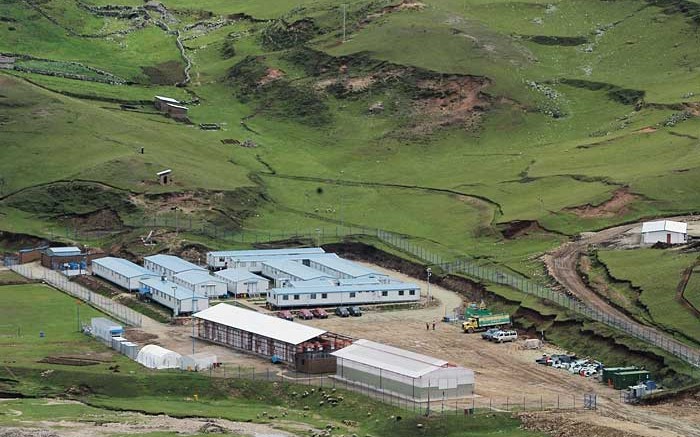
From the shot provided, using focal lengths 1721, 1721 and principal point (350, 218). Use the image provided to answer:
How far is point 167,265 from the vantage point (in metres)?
159

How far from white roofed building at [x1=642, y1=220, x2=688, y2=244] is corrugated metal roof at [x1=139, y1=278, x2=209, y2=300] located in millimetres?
39481

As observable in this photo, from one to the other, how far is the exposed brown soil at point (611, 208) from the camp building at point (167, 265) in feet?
120

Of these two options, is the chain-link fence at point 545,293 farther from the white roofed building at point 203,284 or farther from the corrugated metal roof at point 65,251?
the corrugated metal roof at point 65,251

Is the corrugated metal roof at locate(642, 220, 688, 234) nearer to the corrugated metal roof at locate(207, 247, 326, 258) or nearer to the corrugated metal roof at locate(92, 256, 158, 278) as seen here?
the corrugated metal roof at locate(207, 247, 326, 258)

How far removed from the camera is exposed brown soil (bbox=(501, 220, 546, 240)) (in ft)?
536

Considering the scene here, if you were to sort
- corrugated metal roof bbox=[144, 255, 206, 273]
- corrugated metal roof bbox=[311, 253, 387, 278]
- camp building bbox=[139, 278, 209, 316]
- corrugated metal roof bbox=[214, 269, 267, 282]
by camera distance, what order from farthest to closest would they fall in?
corrugated metal roof bbox=[144, 255, 206, 273] → corrugated metal roof bbox=[311, 253, 387, 278] → corrugated metal roof bbox=[214, 269, 267, 282] → camp building bbox=[139, 278, 209, 316]

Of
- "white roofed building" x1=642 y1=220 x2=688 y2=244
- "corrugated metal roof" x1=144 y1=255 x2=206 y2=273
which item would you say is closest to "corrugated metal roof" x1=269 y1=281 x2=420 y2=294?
"corrugated metal roof" x1=144 y1=255 x2=206 y2=273

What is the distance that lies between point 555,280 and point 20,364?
47.7 m

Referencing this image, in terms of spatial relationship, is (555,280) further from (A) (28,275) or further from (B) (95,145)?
(B) (95,145)

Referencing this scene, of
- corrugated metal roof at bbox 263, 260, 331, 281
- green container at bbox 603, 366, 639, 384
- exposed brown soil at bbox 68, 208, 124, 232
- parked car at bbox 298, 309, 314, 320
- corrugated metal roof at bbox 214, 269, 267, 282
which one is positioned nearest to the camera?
green container at bbox 603, 366, 639, 384

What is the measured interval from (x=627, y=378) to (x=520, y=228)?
44.6 m

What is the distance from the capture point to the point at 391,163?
652 feet

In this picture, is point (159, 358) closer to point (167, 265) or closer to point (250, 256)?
point (167, 265)

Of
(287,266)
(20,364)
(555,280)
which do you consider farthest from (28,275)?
(555,280)
